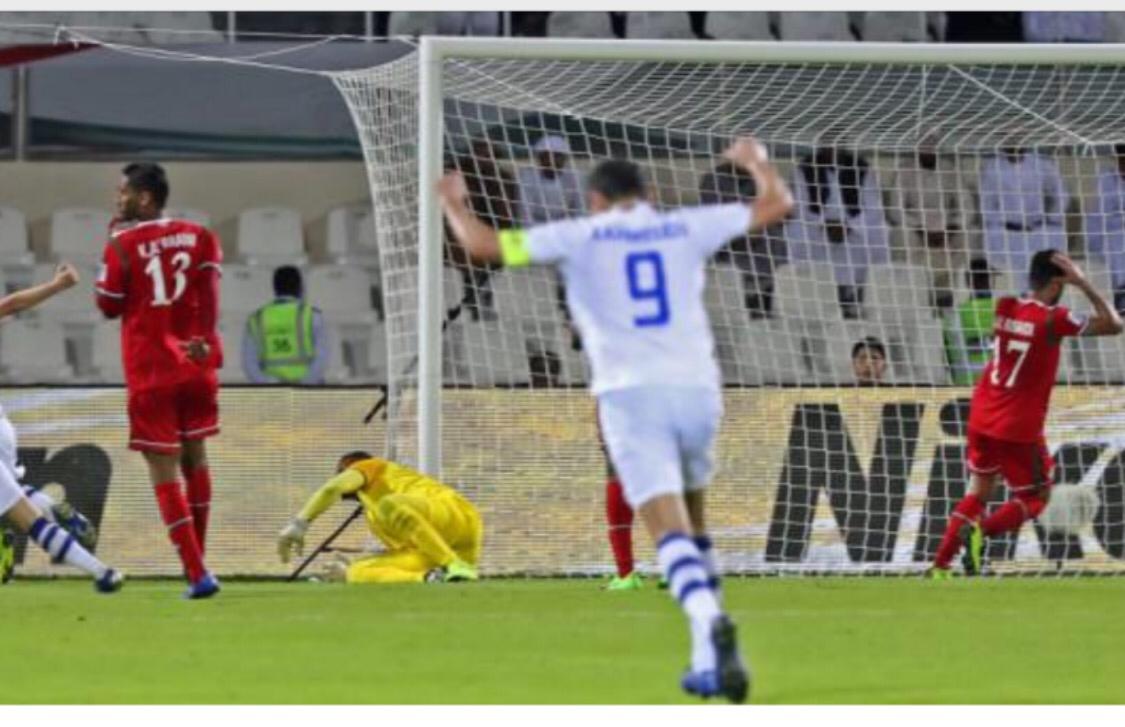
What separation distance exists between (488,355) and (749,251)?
73.8 inches

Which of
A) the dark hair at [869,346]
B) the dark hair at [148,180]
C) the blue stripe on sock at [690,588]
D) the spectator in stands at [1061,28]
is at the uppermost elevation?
the spectator in stands at [1061,28]

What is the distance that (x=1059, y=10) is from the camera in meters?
22.0

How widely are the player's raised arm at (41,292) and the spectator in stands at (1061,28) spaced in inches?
392

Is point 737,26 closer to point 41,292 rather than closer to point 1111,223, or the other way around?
point 1111,223

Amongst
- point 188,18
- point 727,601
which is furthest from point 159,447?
point 188,18

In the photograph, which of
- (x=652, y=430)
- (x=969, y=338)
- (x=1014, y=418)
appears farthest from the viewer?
(x=969, y=338)

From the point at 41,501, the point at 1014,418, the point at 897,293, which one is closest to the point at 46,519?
the point at 41,501

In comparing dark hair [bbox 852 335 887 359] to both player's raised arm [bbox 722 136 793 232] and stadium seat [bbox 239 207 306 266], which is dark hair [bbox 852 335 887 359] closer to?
stadium seat [bbox 239 207 306 266]

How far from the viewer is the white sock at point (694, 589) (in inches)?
351

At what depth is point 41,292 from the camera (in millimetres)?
14250

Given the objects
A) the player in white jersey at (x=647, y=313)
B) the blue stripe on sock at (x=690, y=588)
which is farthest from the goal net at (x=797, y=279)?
the blue stripe on sock at (x=690, y=588)

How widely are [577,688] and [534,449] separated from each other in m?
8.14

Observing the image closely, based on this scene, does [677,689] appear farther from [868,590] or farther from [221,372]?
[221,372]

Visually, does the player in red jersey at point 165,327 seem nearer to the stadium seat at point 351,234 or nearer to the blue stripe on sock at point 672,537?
the blue stripe on sock at point 672,537
